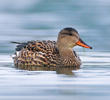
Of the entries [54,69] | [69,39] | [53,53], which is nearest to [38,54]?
[53,53]

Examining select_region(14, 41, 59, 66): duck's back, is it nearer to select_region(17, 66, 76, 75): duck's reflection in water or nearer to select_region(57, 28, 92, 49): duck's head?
select_region(57, 28, 92, 49): duck's head

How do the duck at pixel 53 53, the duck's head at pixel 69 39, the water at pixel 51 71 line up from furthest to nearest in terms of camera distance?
the duck's head at pixel 69 39
the duck at pixel 53 53
the water at pixel 51 71

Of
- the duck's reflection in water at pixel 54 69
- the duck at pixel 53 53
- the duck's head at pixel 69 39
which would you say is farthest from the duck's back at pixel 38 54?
the duck's reflection in water at pixel 54 69

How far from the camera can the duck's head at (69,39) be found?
14.1 meters

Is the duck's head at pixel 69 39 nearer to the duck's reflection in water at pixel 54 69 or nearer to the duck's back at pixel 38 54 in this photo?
the duck's back at pixel 38 54

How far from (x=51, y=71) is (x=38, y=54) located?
1.68 meters

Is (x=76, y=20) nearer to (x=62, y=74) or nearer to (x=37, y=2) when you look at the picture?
(x=37, y=2)

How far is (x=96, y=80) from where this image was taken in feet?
35.3

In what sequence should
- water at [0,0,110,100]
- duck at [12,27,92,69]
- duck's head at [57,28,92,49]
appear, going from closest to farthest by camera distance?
water at [0,0,110,100] < duck at [12,27,92,69] < duck's head at [57,28,92,49]

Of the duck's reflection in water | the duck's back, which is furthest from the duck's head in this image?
the duck's reflection in water

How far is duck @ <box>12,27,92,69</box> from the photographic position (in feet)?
45.6

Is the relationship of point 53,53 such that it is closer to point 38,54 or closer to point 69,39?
point 38,54

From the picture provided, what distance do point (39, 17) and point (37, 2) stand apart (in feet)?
11.0

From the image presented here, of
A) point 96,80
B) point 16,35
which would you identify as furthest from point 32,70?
point 16,35
